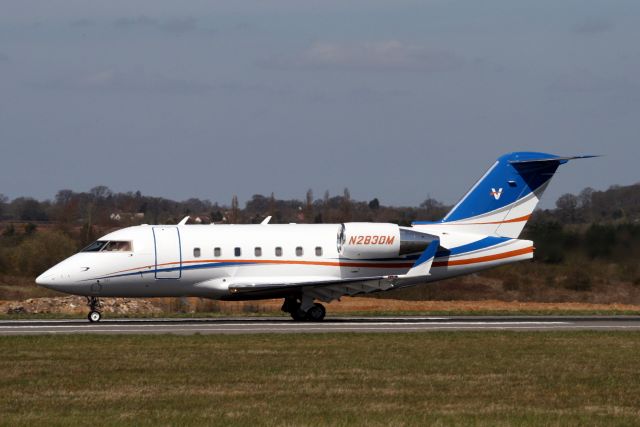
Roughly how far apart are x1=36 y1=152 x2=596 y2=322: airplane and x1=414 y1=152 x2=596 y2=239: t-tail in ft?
3.28

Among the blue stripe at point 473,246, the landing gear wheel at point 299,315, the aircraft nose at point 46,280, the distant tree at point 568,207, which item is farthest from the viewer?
the distant tree at point 568,207

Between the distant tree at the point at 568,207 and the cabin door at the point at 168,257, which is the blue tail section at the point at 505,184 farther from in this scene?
the distant tree at the point at 568,207

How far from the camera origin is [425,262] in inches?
1503

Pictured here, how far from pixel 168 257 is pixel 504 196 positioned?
11440 mm

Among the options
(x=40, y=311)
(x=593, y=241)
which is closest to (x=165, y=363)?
(x=40, y=311)

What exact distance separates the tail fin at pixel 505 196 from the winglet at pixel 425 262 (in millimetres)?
2116

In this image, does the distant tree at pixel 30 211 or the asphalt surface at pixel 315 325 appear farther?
the distant tree at pixel 30 211

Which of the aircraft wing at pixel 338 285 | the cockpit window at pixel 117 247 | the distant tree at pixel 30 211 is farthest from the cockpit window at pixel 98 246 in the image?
the distant tree at pixel 30 211

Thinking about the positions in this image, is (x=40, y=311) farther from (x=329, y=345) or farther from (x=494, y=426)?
(x=494, y=426)

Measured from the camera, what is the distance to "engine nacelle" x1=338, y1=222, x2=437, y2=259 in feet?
125

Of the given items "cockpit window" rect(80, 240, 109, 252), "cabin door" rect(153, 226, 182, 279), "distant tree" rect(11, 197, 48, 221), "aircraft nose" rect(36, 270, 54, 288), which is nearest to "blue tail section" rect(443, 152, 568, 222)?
"cabin door" rect(153, 226, 182, 279)

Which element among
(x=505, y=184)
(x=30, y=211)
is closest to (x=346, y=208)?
(x=505, y=184)

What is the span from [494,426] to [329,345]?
11774mm

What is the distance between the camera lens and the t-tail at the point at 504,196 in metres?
40.2
